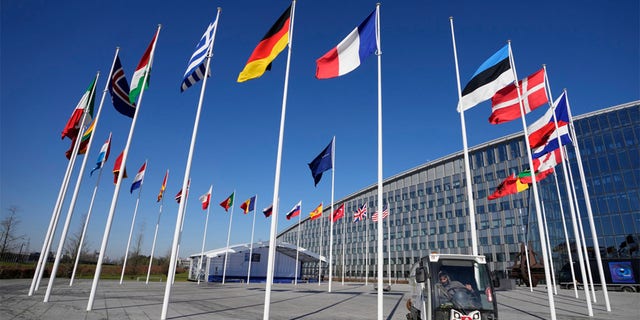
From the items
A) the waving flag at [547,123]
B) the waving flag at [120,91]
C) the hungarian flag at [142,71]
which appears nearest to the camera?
the hungarian flag at [142,71]

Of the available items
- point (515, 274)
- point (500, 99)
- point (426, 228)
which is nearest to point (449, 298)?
point (500, 99)

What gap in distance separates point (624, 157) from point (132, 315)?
71623 millimetres

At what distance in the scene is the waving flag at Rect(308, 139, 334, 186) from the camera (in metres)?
22.7

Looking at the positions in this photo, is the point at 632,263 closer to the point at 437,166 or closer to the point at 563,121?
the point at 563,121

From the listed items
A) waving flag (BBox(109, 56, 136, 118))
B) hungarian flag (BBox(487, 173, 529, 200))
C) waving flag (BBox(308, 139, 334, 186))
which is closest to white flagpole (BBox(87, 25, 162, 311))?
waving flag (BBox(109, 56, 136, 118))

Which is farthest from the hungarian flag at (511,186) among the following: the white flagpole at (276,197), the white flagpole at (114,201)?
the white flagpole at (114,201)

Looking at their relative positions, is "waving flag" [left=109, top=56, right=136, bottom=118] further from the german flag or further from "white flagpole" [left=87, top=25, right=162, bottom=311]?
the german flag

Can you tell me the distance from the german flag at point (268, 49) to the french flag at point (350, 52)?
169 cm

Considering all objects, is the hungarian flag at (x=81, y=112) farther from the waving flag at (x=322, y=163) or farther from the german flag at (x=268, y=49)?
the waving flag at (x=322, y=163)

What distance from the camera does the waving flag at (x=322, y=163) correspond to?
2267cm

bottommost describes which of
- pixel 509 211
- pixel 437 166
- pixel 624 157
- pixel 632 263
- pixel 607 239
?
pixel 632 263

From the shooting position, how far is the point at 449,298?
9.44m

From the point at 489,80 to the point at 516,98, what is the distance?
1.84 meters

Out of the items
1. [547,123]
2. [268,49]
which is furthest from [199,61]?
[547,123]
